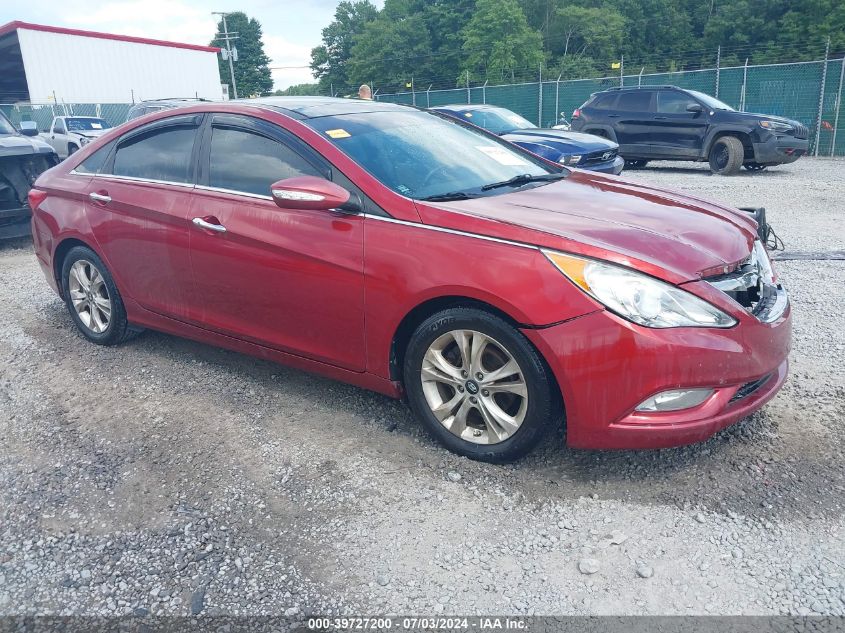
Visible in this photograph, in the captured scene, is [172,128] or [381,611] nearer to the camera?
[381,611]

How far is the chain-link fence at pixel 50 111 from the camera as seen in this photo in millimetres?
29359

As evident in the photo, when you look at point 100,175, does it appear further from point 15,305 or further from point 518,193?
point 518,193

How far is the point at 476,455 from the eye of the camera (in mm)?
3104

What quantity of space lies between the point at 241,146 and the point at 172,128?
0.68 m

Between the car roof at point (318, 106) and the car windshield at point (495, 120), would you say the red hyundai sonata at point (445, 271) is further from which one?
the car windshield at point (495, 120)

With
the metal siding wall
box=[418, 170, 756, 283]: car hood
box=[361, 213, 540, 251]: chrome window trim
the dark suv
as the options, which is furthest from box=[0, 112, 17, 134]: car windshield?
the metal siding wall

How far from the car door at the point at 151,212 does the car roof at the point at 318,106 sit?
1.52ft

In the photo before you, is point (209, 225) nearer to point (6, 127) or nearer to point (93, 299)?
point (93, 299)

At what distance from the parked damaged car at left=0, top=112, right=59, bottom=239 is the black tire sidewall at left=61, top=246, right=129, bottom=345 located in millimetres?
3828

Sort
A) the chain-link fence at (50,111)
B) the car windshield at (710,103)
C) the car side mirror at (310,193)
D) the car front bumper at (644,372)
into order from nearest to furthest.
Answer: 1. the car front bumper at (644,372)
2. the car side mirror at (310,193)
3. the car windshield at (710,103)
4. the chain-link fence at (50,111)

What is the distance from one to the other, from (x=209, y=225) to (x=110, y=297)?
4.17ft

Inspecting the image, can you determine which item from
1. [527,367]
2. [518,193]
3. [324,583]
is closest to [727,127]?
[518,193]

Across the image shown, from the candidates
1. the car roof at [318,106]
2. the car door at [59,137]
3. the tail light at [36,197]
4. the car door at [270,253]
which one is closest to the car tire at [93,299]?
the tail light at [36,197]

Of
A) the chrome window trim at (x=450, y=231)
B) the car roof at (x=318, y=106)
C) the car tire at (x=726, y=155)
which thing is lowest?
the car tire at (x=726, y=155)
